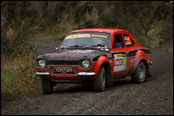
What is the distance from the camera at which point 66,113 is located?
23.0 ft

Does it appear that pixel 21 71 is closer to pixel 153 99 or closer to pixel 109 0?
pixel 153 99

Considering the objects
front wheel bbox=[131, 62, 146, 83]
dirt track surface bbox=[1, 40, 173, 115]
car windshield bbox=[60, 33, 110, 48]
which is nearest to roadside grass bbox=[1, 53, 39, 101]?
dirt track surface bbox=[1, 40, 173, 115]

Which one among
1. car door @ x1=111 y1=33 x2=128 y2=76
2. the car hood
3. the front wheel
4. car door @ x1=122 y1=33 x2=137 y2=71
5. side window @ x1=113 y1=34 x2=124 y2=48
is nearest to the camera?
the car hood

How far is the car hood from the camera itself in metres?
9.28

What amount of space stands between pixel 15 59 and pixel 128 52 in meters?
3.51

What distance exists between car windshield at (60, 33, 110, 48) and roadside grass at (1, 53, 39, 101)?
147 centimetres

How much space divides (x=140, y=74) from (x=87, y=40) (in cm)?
212

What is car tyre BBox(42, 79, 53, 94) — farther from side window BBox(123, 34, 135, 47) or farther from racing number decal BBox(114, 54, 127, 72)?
side window BBox(123, 34, 135, 47)

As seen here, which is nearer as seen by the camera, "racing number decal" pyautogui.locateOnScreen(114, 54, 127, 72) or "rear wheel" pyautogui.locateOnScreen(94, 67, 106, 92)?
"rear wheel" pyautogui.locateOnScreen(94, 67, 106, 92)

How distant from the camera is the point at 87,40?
10523 millimetres

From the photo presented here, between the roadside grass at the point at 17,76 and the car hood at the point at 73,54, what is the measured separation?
1.16 meters

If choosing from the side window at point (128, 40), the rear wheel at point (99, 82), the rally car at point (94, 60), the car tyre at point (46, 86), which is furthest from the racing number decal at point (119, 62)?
the car tyre at point (46, 86)

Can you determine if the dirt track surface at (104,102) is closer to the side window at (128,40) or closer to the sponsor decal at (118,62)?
the sponsor decal at (118,62)

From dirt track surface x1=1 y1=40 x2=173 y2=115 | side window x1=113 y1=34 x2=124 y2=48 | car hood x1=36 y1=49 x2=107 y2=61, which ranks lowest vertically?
dirt track surface x1=1 y1=40 x2=173 y2=115
